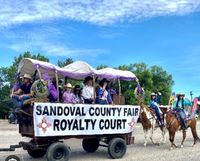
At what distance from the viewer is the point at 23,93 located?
1337 cm

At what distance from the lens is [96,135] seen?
1427 centimetres

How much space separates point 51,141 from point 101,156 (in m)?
2.51

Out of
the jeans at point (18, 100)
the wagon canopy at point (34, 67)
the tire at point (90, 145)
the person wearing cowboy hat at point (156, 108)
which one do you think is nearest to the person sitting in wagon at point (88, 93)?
the wagon canopy at point (34, 67)

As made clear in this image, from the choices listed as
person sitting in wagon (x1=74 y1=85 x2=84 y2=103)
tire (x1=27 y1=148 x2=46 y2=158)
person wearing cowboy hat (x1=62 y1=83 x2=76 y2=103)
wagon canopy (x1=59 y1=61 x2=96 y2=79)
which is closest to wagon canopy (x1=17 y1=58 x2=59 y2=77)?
wagon canopy (x1=59 y1=61 x2=96 y2=79)

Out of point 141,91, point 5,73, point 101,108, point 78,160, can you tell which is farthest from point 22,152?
point 5,73

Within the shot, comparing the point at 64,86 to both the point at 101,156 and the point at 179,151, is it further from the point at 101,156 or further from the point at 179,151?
the point at 179,151

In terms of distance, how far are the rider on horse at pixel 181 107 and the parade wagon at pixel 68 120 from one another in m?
3.40

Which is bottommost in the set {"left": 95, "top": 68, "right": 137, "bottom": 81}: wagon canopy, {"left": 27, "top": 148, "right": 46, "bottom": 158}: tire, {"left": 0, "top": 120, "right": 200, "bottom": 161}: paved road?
{"left": 0, "top": 120, "right": 200, "bottom": 161}: paved road

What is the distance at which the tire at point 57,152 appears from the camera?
12.8 metres

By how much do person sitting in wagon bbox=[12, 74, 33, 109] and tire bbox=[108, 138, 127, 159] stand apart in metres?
3.37

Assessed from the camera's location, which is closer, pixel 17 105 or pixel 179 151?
pixel 17 105

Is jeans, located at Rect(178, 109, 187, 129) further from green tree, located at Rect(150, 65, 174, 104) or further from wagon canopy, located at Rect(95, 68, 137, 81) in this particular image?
green tree, located at Rect(150, 65, 174, 104)

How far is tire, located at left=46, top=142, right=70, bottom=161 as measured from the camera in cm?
1283

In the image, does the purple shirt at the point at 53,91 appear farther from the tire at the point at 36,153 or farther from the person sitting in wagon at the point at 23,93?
the tire at the point at 36,153
